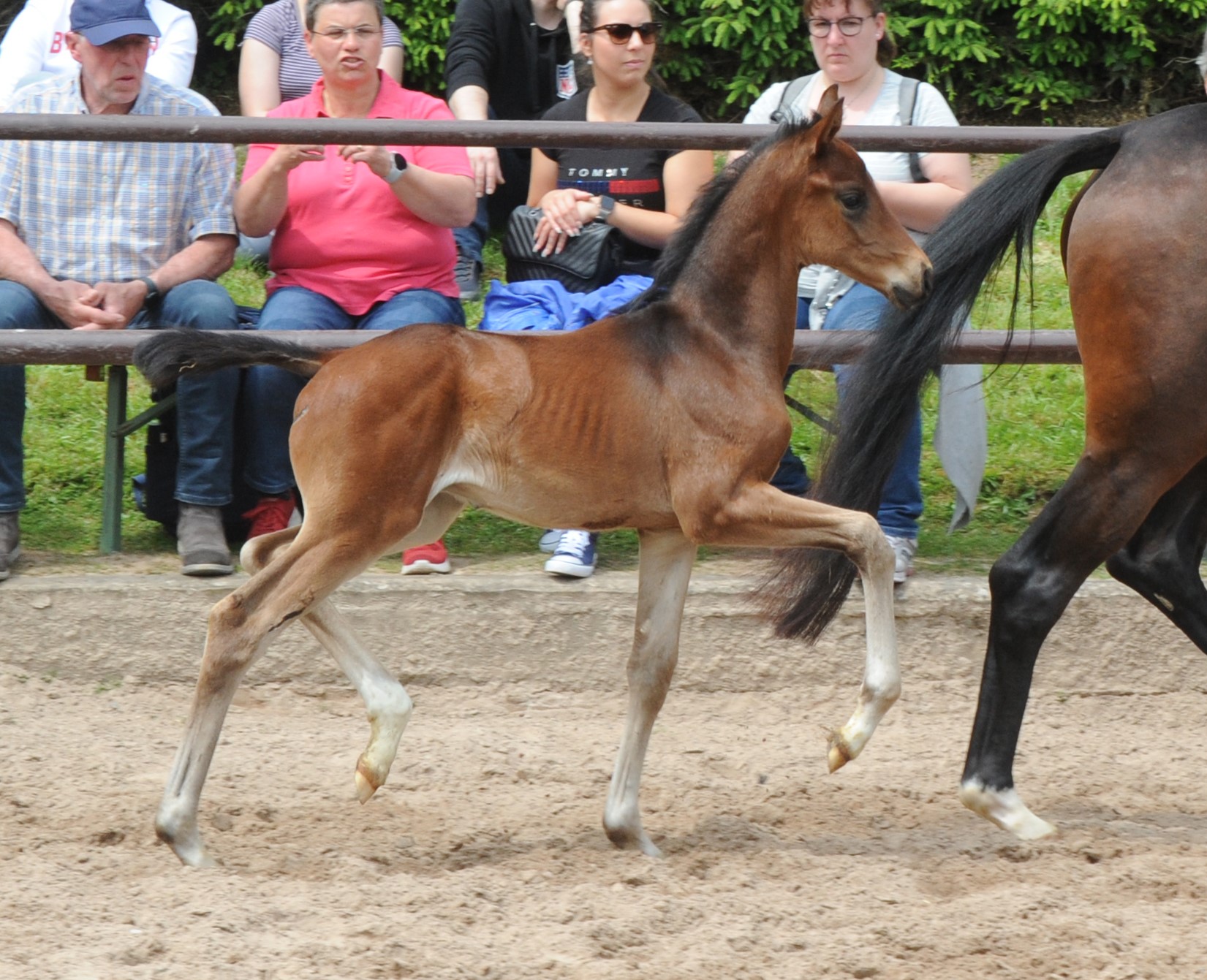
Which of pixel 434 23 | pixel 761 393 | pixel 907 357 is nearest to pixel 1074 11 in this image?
pixel 434 23

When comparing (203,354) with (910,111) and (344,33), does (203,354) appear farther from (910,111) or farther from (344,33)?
(910,111)

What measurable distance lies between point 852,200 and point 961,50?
4903 millimetres

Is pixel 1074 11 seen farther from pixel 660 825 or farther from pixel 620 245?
pixel 660 825

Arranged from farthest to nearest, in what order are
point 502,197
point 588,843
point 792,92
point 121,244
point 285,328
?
point 502,197 < point 792,92 < point 121,244 < point 285,328 < point 588,843

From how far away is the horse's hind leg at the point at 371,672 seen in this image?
3.60 metres

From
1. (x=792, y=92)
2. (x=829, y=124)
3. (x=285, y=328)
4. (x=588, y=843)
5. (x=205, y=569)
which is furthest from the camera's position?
(x=792, y=92)

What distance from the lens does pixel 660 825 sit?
3.93m

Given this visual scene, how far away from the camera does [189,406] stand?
195 inches

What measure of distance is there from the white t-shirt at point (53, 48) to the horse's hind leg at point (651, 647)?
336cm

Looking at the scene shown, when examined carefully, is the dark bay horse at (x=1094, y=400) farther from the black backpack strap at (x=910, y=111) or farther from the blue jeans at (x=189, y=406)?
the blue jeans at (x=189, y=406)

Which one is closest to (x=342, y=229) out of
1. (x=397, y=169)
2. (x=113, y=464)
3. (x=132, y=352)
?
(x=397, y=169)

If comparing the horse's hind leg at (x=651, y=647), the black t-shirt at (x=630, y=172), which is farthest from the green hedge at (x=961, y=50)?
the horse's hind leg at (x=651, y=647)

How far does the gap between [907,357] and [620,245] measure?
59.3 inches

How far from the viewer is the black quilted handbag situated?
514 centimetres
